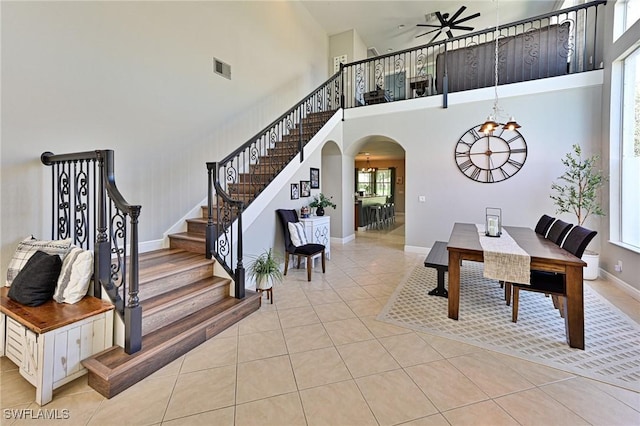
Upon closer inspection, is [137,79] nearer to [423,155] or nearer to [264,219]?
[264,219]

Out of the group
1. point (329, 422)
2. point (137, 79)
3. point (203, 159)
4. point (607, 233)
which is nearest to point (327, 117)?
point (203, 159)

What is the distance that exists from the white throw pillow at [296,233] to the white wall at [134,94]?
1.51 meters

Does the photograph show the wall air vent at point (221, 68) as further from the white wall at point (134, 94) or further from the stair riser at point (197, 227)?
the stair riser at point (197, 227)

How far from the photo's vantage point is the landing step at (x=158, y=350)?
6.00ft

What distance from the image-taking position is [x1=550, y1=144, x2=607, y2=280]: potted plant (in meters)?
4.14

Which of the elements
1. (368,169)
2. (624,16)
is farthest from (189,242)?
(368,169)

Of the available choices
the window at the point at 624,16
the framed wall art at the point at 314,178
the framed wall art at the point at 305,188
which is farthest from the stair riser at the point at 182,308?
the window at the point at 624,16

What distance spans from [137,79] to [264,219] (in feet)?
7.68

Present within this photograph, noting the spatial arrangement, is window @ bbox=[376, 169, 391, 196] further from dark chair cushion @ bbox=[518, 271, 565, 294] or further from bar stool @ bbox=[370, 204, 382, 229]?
dark chair cushion @ bbox=[518, 271, 565, 294]

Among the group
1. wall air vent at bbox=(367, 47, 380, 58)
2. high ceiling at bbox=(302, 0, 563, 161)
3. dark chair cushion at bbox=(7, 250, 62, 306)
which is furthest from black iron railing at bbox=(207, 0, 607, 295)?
wall air vent at bbox=(367, 47, 380, 58)

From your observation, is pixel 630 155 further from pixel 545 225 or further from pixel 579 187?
pixel 545 225

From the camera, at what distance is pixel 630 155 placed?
384 cm

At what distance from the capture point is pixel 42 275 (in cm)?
210

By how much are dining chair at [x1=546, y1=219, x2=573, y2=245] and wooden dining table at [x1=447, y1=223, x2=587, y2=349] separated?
0.07m
